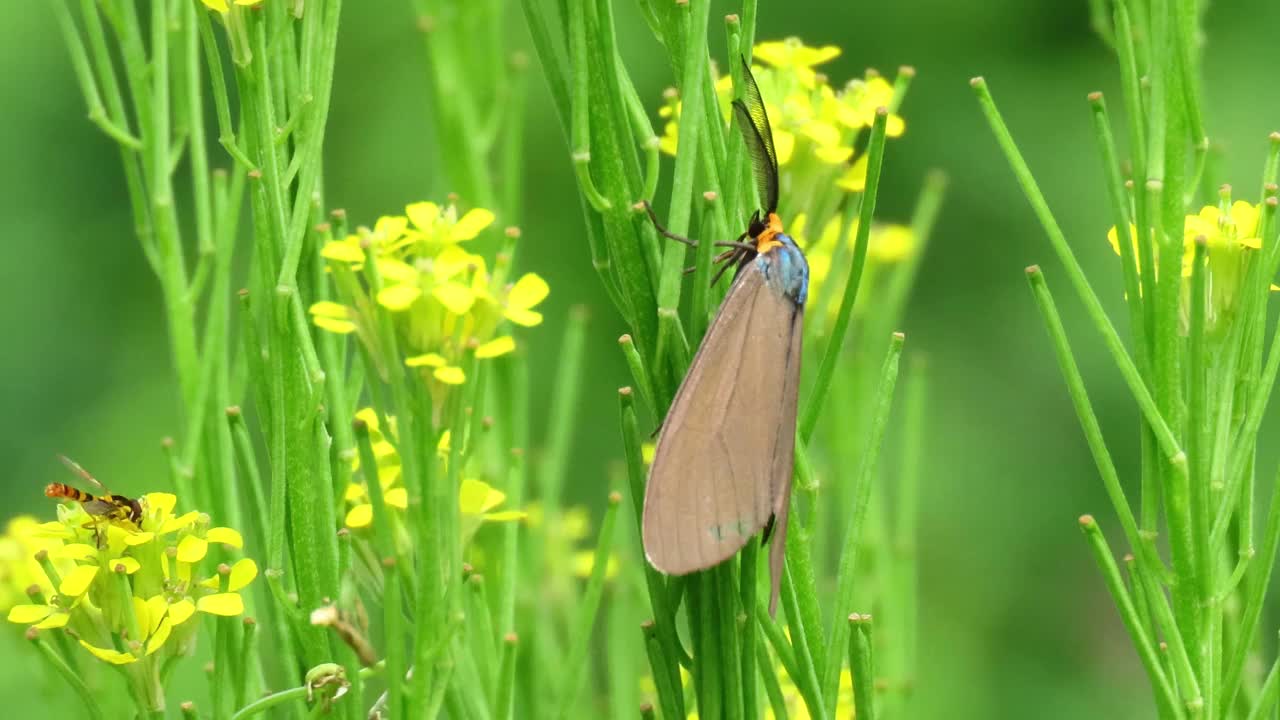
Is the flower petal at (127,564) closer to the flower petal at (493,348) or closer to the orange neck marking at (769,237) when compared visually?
the flower petal at (493,348)

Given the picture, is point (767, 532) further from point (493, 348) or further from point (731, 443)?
point (493, 348)

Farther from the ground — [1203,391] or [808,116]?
[808,116]

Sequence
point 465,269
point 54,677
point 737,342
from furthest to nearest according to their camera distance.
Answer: point 54,677 < point 737,342 < point 465,269

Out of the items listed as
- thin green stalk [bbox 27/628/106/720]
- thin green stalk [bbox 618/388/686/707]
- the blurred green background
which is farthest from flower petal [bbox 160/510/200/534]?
the blurred green background

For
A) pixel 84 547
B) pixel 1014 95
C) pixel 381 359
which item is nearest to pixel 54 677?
pixel 84 547

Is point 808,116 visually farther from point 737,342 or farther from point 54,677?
point 54,677

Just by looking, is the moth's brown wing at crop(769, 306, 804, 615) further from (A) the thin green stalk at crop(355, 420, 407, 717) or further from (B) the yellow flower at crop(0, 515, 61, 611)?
(B) the yellow flower at crop(0, 515, 61, 611)
